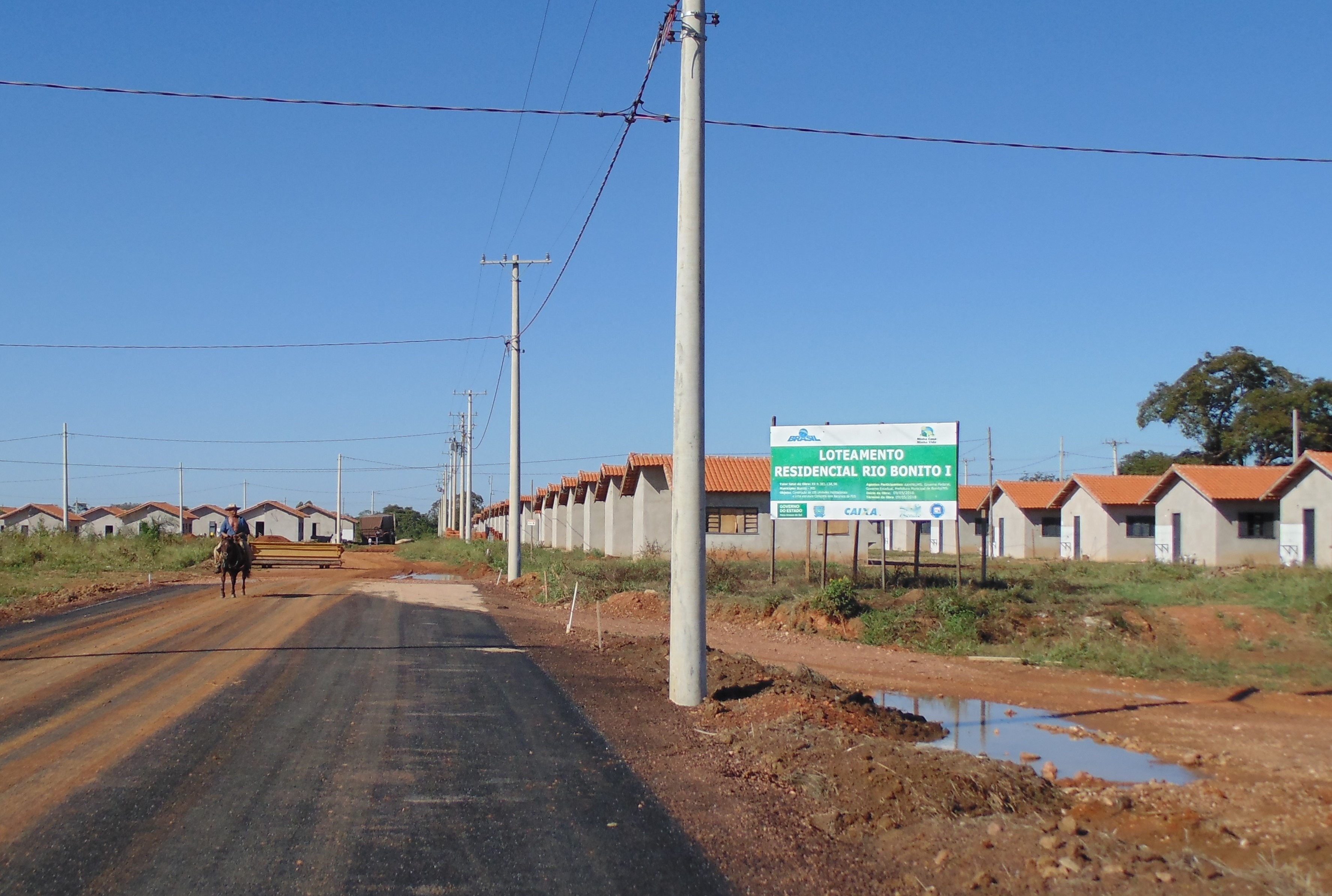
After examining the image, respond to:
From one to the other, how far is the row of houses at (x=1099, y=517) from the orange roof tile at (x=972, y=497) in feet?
26.0

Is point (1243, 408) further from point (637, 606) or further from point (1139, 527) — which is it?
point (637, 606)

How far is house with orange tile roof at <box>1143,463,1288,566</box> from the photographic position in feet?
137

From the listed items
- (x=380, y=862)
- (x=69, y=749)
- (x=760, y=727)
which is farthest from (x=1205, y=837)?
(x=69, y=749)

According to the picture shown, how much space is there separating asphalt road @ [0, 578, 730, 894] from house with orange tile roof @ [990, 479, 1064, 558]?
48238mm

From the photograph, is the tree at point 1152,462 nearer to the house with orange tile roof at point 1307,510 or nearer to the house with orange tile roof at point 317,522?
the house with orange tile roof at point 1307,510

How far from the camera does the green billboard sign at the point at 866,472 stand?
2212cm

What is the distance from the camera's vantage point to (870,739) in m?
8.55

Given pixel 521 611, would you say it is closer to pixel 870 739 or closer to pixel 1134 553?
pixel 870 739

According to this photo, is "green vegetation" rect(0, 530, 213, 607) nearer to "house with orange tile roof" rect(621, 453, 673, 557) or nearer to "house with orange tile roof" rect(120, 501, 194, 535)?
"house with orange tile roof" rect(621, 453, 673, 557)

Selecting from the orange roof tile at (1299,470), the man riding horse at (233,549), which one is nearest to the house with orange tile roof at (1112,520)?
the orange roof tile at (1299,470)

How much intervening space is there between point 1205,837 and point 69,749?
809 centimetres

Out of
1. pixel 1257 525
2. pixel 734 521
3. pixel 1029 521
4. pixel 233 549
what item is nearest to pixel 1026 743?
pixel 233 549

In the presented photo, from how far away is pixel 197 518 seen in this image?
120250 millimetres

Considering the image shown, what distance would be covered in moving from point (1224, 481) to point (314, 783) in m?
44.8
